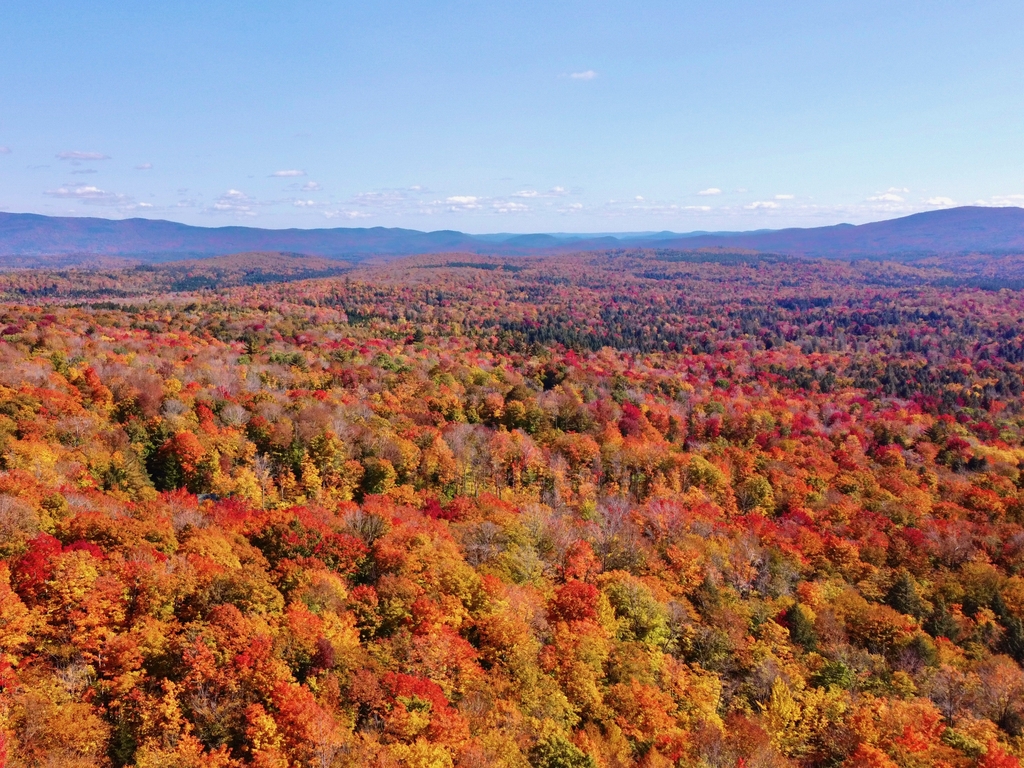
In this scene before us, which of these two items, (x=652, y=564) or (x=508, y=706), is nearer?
(x=508, y=706)

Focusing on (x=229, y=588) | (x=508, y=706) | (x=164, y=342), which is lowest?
(x=508, y=706)

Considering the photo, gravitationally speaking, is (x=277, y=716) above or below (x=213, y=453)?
below

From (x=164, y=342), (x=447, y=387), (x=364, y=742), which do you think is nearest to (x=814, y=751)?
(x=364, y=742)

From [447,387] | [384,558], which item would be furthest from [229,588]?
[447,387]

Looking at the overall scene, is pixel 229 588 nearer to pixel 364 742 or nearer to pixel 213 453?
pixel 364 742

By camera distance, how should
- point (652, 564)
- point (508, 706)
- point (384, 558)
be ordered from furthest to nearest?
point (652, 564), point (384, 558), point (508, 706)

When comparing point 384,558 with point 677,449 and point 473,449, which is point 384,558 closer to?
point 473,449

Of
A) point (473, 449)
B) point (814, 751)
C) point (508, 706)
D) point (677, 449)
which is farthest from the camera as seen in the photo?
point (677, 449)
